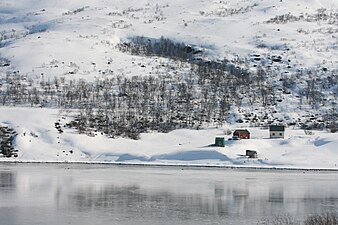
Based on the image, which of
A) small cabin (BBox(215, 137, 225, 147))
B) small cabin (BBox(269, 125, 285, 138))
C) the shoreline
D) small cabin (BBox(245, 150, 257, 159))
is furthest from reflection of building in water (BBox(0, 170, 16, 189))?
small cabin (BBox(269, 125, 285, 138))

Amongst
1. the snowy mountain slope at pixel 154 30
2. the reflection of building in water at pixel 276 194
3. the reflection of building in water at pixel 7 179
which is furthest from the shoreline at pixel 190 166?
the snowy mountain slope at pixel 154 30

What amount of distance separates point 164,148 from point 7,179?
880 inches

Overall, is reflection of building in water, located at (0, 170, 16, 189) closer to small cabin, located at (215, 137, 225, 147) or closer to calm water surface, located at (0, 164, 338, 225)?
calm water surface, located at (0, 164, 338, 225)

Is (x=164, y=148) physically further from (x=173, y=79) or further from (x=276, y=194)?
(x=173, y=79)

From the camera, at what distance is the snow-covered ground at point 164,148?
5209cm

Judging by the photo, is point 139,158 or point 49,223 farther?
point 139,158

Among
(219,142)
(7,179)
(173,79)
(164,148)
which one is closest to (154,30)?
(173,79)

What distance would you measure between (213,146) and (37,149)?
49.3 feet

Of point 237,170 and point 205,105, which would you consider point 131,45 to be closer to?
point 205,105

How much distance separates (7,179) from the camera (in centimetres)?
3566

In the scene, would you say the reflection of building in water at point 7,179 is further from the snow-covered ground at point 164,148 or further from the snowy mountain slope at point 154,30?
the snowy mountain slope at point 154,30

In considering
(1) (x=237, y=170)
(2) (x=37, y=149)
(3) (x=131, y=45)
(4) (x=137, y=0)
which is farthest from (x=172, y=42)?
(1) (x=237, y=170)

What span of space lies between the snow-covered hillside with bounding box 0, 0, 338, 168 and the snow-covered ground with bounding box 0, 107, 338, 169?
0.13 m

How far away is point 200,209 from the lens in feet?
82.6
